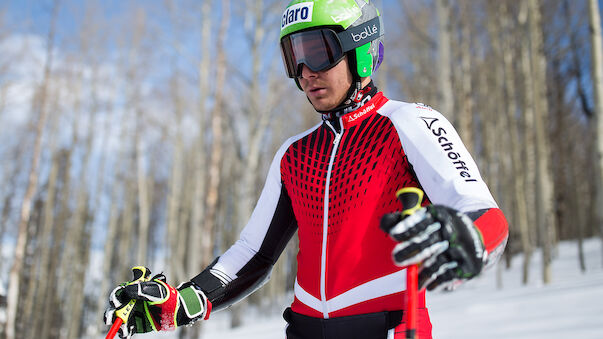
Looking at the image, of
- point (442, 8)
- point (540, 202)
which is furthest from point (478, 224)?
point (540, 202)

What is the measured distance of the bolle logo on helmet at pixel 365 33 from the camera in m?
1.94

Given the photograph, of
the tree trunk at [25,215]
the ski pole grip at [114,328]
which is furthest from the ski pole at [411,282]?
the tree trunk at [25,215]

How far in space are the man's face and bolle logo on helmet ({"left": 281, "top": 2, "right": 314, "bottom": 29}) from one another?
0.20m

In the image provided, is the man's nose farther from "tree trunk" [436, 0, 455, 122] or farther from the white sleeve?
"tree trunk" [436, 0, 455, 122]

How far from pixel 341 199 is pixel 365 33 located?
0.71 metres

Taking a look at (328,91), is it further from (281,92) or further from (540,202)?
(281,92)

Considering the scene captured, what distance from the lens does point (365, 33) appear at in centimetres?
198

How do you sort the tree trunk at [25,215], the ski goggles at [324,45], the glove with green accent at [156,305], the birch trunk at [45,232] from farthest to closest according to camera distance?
the birch trunk at [45,232]
the tree trunk at [25,215]
the ski goggles at [324,45]
the glove with green accent at [156,305]

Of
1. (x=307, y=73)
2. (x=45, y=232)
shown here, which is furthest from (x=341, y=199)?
(x=45, y=232)

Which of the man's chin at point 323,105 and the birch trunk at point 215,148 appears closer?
the man's chin at point 323,105

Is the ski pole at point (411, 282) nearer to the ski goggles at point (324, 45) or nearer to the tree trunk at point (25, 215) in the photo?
the ski goggles at point (324, 45)

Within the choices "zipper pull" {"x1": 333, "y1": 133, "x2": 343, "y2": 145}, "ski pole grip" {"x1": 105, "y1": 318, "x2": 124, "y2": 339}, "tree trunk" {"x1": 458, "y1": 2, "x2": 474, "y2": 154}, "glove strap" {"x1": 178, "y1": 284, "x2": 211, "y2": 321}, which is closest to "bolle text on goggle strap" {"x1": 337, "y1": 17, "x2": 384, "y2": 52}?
"zipper pull" {"x1": 333, "y1": 133, "x2": 343, "y2": 145}

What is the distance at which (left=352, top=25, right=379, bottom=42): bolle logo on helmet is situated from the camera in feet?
6.35

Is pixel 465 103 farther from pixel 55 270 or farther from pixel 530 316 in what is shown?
pixel 55 270
